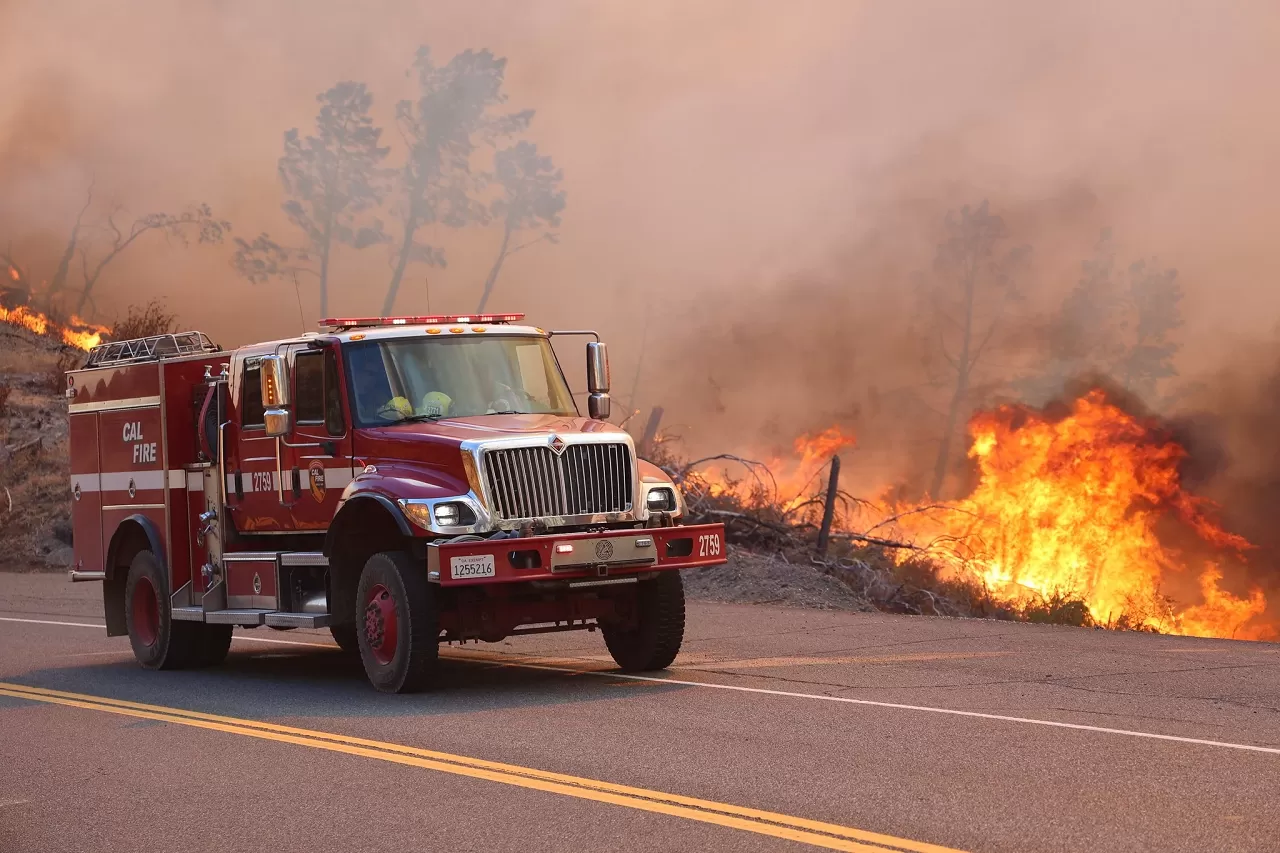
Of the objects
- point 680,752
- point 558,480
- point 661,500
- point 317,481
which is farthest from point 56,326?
point 680,752

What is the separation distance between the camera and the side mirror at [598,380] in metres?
12.0

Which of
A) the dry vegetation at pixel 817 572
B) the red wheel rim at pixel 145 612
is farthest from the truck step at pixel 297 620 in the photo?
the dry vegetation at pixel 817 572

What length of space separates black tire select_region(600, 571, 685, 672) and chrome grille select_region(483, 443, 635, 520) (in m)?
0.84

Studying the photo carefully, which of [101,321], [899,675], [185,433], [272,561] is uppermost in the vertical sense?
[101,321]

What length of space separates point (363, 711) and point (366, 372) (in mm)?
2644

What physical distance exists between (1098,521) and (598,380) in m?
14.6

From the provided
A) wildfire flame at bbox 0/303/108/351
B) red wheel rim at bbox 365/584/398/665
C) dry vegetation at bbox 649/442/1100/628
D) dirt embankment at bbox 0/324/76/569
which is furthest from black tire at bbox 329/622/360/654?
wildfire flame at bbox 0/303/108/351

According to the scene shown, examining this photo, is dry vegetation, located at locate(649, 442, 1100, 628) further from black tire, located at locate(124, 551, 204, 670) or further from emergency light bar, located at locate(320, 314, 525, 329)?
emergency light bar, located at locate(320, 314, 525, 329)

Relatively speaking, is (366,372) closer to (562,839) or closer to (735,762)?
(735,762)

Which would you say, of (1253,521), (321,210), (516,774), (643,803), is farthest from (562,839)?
(321,210)

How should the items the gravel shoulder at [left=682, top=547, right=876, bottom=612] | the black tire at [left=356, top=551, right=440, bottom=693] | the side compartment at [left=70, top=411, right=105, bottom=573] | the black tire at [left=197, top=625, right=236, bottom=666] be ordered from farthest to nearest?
1. the gravel shoulder at [left=682, top=547, right=876, bottom=612]
2. the side compartment at [left=70, top=411, right=105, bottom=573]
3. the black tire at [left=197, top=625, right=236, bottom=666]
4. the black tire at [left=356, top=551, right=440, bottom=693]

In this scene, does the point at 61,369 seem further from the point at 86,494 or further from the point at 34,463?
the point at 86,494

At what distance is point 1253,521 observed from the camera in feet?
88.3

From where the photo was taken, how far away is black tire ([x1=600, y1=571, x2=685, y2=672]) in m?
11.3
